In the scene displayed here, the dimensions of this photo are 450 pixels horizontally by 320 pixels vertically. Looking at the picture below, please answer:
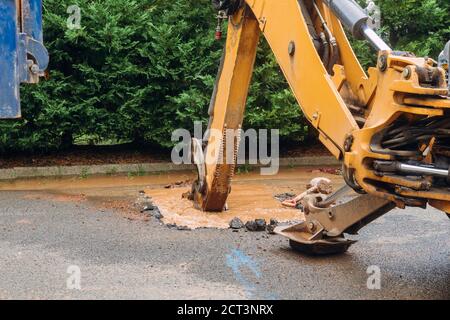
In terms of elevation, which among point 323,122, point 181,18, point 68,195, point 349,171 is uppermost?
point 181,18

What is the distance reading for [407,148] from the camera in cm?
442

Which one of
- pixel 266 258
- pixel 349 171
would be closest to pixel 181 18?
pixel 266 258

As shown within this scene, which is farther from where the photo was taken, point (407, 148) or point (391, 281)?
point (391, 281)

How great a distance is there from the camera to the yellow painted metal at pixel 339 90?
14.0 feet

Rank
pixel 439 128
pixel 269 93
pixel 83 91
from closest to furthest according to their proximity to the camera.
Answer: pixel 439 128 → pixel 83 91 → pixel 269 93

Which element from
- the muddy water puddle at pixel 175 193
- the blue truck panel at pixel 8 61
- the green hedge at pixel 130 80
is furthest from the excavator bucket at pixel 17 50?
the green hedge at pixel 130 80

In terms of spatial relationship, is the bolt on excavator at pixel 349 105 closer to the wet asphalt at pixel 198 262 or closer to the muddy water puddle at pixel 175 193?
the wet asphalt at pixel 198 262

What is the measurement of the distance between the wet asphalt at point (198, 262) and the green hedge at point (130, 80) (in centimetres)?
329

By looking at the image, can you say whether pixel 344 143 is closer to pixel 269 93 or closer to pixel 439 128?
pixel 439 128

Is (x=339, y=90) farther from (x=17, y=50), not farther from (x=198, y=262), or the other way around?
(x=17, y=50)

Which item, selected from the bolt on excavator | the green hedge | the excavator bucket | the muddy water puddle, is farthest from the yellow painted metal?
the green hedge

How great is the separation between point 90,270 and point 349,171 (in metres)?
2.36

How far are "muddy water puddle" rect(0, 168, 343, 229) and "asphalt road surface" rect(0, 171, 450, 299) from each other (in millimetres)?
503

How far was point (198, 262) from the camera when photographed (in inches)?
224
